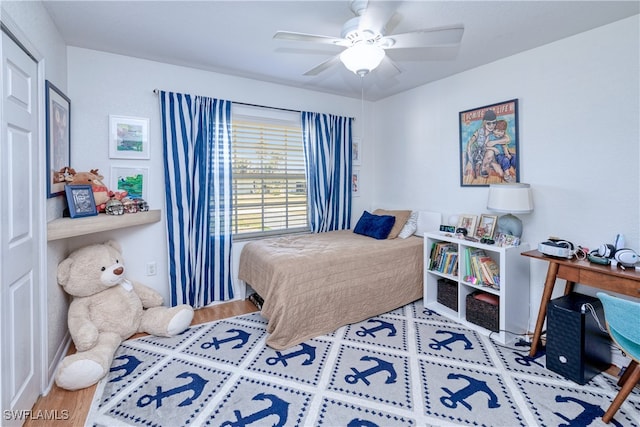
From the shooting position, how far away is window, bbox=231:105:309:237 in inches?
129

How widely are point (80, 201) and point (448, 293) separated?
10.4 ft

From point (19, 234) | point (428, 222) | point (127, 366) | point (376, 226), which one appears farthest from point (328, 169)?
point (19, 234)

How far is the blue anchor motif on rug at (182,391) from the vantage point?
1.75 meters

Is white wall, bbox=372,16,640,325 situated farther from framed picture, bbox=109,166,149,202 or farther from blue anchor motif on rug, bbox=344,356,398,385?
framed picture, bbox=109,166,149,202

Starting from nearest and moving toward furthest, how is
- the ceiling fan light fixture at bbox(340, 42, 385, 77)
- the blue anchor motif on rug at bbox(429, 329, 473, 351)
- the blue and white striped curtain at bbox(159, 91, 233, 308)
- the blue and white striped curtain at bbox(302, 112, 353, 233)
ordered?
the ceiling fan light fixture at bbox(340, 42, 385, 77)
the blue anchor motif on rug at bbox(429, 329, 473, 351)
the blue and white striped curtain at bbox(159, 91, 233, 308)
the blue and white striped curtain at bbox(302, 112, 353, 233)

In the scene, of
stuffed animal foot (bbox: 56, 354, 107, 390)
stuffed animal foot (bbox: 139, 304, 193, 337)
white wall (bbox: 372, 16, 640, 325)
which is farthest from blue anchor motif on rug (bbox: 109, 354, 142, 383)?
white wall (bbox: 372, 16, 640, 325)

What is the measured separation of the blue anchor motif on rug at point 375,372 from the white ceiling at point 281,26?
2117 mm

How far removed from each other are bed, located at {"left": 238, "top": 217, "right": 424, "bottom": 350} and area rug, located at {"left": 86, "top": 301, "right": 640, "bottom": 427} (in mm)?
170

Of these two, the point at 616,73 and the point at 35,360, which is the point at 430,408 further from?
the point at 616,73

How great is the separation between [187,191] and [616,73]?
11.3ft

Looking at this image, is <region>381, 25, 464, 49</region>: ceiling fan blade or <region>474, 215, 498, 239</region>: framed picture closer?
<region>381, 25, 464, 49</region>: ceiling fan blade

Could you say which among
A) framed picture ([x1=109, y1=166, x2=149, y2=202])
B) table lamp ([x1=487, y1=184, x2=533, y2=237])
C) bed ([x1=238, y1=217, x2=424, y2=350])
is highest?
framed picture ([x1=109, y1=166, x2=149, y2=202])

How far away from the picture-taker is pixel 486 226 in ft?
9.06

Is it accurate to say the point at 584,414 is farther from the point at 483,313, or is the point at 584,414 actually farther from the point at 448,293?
the point at 448,293
